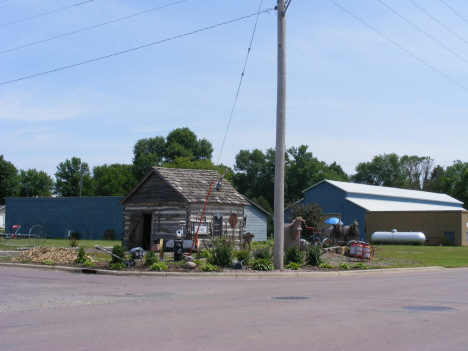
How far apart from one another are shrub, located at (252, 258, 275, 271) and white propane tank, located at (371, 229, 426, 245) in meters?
31.0

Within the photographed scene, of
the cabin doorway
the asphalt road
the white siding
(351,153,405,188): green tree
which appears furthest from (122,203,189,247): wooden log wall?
(351,153,405,188): green tree

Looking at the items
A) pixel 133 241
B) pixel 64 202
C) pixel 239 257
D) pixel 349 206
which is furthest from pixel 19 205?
pixel 239 257

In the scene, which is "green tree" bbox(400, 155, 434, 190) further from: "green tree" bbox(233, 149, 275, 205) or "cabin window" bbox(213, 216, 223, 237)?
"cabin window" bbox(213, 216, 223, 237)

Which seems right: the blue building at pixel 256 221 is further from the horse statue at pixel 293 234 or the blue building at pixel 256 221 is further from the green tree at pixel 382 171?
the green tree at pixel 382 171

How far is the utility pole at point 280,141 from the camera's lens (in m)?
17.8

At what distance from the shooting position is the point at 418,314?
9.13 meters

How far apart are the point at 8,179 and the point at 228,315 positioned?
89313 millimetres

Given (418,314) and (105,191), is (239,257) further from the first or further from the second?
(105,191)

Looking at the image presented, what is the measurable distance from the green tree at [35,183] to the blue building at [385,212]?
60338 mm

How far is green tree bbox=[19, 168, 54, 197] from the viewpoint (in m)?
99.7

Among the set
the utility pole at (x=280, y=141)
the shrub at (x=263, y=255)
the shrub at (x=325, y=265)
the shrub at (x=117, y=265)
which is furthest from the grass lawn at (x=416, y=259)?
the shrub at (x=117, y=265)

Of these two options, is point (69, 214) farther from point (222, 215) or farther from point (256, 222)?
point (222, 215)

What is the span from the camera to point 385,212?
5109 cm

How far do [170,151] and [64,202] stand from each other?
3760 centimetres
